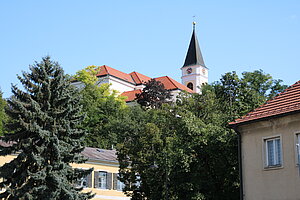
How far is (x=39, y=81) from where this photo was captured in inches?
1007

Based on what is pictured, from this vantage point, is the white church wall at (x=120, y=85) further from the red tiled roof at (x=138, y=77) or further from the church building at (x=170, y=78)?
the red tiled roof at (x=138, y=77)

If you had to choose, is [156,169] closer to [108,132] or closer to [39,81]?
[39,81]

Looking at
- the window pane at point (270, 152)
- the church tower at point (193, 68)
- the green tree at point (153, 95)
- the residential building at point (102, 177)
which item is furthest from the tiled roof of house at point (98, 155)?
the church tower at point (193, 68)

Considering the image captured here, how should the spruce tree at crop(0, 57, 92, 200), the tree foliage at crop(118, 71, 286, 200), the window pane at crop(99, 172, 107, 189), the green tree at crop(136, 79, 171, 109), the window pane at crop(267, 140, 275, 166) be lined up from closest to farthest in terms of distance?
the window pane at crop(267, 140, 275, 166) → the tree foliage at crop(118, 71, 286, 200) → the spruce tree at crop(0, 57, 92, 200) → the window pane at crop(99, 172, 107, 189) → the green tree at crop(136, 79, 171, 109)

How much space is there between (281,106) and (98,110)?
55.7m

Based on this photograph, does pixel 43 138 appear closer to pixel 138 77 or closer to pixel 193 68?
pixel 138 77

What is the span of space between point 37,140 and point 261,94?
43.6ft

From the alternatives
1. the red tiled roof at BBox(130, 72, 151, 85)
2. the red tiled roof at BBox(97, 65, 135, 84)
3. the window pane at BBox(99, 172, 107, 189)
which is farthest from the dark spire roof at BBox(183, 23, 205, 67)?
the window pane at BBox(99, 172, 107, 189)

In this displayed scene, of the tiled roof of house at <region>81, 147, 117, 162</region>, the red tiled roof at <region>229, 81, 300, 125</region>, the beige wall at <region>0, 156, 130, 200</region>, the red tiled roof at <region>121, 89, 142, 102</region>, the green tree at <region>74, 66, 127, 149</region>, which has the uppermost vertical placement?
the red tiled roof at <region>121, 89, 142, 102</region>

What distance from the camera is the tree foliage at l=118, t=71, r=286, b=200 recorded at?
23.4 metres

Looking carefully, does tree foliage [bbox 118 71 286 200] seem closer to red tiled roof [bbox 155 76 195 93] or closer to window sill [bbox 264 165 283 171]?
window sill [bbox 264 165 283 171]

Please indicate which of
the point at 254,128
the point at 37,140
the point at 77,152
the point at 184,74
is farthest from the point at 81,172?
the point at 184,74

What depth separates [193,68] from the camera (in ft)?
391

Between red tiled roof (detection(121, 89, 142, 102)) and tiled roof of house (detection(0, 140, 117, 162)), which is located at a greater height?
red tiled roof (detection(121, 89, 142, 102))
